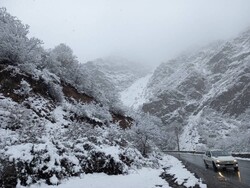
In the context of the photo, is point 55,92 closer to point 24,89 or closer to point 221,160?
point 24,89

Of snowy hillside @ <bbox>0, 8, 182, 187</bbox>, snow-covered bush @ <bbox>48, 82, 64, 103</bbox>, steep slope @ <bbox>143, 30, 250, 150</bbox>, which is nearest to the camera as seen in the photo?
snowy hillside @ <bbox>0, 8, 182, 187</bbox>

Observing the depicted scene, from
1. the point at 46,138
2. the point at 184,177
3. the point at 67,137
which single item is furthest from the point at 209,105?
the point at 46,138

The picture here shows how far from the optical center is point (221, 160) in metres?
21.6

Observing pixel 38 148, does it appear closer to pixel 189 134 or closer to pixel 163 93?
pixel 189 134

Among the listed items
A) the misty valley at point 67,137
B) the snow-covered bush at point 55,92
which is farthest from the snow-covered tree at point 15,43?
the snow-covered bush at point 55,92

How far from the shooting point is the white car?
21.3 meters

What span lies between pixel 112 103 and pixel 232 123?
94.0m

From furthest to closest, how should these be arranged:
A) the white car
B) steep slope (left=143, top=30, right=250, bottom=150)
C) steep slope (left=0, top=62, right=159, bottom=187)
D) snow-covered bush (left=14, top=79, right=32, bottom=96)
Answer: steep slope (left=143, top=30, right=250, bottom=150) → snow-covered bush (left=14, top=79, right=32, bottom=96) → the white car → steep slope (left=0, top=62, right=159, bottom=187)

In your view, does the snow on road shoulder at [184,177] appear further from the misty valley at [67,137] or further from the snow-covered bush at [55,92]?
the snow-covered bush at [55,92]

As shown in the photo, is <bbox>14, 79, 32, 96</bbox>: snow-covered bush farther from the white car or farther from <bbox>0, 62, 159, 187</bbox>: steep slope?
the white car

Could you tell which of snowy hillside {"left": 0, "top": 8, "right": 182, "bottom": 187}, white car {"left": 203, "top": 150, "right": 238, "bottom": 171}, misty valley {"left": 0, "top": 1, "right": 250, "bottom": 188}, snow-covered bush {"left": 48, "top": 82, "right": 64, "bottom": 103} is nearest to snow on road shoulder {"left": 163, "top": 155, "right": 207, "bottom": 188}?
misty valley {"left": 0, "top": 1, "right": 250, "bottom": 188}

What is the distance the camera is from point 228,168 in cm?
2277

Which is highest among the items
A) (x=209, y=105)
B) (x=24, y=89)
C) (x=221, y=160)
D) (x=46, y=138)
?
(x=209, y=105)

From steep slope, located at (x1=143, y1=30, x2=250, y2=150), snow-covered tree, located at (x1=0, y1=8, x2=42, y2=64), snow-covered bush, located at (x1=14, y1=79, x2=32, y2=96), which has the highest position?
steep slope, located at (x1=143, y1=30, x2=250, y2=150)
